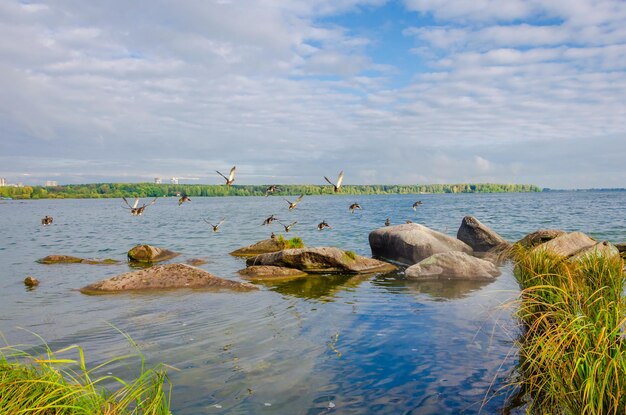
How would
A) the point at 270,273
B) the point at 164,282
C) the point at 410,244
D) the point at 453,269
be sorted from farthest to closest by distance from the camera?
A: the point at 410,244 → the point at 270,273 → the point at 453,269 → the point at 164,282

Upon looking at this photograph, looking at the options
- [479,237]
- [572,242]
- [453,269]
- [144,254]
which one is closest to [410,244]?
[453,269]

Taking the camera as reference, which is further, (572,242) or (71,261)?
(71,261)

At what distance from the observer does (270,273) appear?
16.6m

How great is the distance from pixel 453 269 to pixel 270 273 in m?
6.21

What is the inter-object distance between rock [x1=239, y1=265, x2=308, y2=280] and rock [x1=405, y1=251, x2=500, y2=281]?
3963 millimetres

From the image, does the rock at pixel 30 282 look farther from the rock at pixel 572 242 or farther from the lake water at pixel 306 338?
the rock at pixel 572 242

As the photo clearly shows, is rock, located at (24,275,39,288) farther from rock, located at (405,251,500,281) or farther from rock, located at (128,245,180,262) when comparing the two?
rock, located at (405,251,500,281)

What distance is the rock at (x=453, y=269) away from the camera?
592 inches

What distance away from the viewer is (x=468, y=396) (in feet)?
Answer: 20.5

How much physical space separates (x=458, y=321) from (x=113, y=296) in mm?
9148

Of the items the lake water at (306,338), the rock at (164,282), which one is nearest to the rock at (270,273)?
the lake water at (306,338)

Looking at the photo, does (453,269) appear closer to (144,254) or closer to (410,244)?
(410,244)

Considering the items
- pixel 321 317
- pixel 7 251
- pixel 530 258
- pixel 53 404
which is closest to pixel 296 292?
pixel 321 317

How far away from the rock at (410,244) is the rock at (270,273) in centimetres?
481
